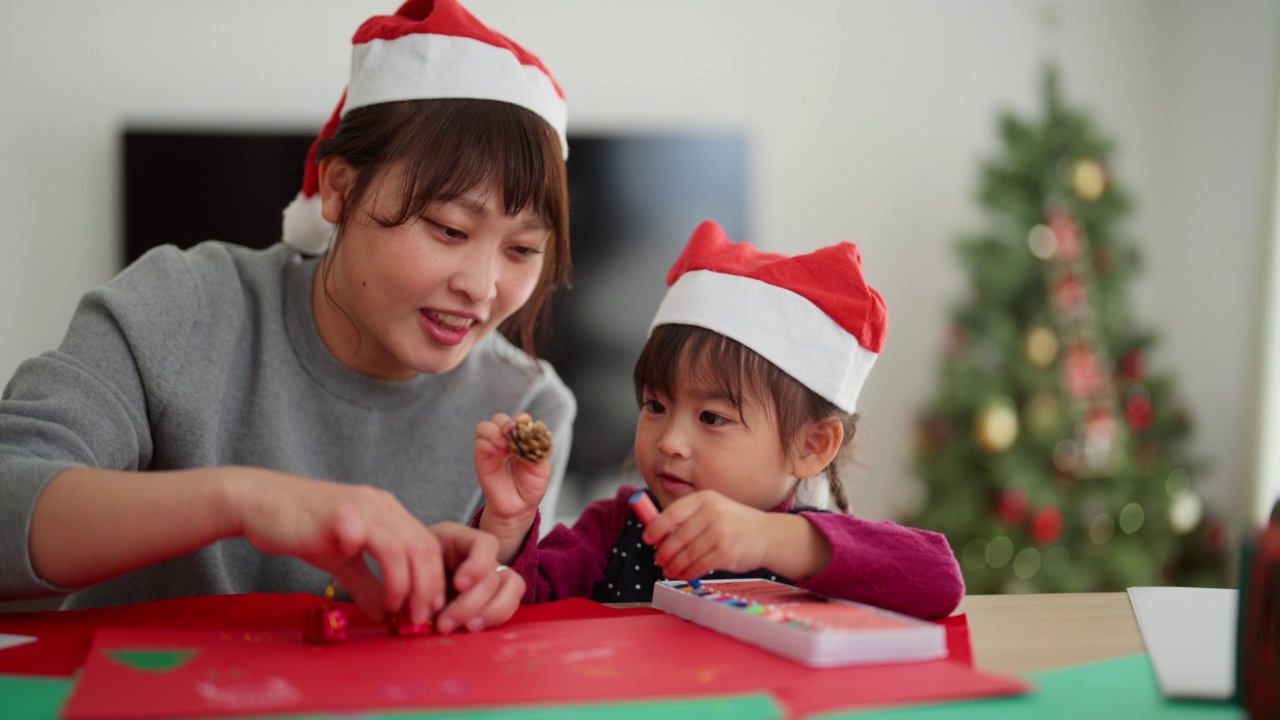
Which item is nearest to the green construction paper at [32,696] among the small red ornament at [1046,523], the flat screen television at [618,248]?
the flat screen television at [618,248]

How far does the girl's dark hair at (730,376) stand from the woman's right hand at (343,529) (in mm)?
475

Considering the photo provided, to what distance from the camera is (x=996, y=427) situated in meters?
3.22

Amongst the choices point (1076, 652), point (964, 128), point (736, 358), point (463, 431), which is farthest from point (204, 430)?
point (964, 128)

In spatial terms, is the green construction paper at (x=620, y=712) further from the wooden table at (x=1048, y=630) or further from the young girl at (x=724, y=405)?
the young girl at (x=724, y=405)

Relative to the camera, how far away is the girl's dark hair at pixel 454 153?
1.16 m

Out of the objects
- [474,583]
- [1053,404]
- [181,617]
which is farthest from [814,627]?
[1053,404]

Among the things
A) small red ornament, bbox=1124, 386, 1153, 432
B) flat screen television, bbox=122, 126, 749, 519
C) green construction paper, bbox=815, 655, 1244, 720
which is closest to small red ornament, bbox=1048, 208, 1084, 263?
small red ornament, bbox=1124, 386, 1153, 432

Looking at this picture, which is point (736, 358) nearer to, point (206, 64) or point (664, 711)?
point (664, 711)

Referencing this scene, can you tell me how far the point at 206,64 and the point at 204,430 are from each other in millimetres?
2561

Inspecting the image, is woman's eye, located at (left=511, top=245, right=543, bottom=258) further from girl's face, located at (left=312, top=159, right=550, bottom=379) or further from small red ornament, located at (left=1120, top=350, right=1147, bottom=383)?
small red ornament, located at (left=1120, top=350, right=1147, bottom=383)

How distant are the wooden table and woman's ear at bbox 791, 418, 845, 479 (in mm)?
275

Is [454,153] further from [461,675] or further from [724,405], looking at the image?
[461,675]

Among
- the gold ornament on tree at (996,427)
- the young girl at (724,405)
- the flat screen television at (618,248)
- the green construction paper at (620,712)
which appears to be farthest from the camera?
the flat screen television at (618,248)

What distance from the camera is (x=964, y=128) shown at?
3.76 meters
